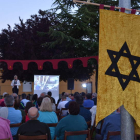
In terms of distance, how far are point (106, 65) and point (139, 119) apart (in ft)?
2.63

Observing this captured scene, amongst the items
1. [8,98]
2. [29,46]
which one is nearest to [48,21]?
[29,46]

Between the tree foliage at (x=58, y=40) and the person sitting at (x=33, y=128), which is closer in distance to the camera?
the person sitting at (x=33, y=128)

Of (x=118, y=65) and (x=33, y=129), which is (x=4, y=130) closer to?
(x=33, y=129)

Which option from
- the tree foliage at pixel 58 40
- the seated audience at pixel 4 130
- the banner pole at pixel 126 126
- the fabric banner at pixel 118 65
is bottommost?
the seated audience at pixel 4 130

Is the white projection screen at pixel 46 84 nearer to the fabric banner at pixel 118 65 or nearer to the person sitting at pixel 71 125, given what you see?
the person sitting at pixel 71 125

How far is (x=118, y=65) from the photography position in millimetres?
3176

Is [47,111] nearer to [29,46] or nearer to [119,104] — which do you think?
[119,104]

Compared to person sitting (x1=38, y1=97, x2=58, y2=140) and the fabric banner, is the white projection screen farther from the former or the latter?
the fabric banner

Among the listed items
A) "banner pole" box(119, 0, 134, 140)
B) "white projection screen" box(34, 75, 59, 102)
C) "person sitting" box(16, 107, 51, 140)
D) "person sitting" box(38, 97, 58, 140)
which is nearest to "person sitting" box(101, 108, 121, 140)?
"person sitting" box(38, 97, 58, 140)

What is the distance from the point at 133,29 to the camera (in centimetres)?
331

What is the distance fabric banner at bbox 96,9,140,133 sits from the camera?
3125mm

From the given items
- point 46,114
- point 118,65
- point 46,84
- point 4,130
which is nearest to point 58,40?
point 46,84

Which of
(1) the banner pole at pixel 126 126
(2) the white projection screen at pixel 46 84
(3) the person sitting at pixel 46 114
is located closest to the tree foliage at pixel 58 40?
(2) the white projection screen at pixel 46 84

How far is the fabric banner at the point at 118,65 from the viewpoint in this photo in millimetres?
3125
